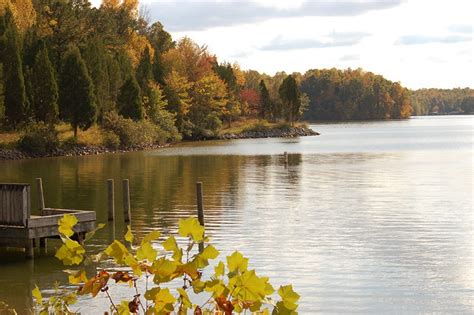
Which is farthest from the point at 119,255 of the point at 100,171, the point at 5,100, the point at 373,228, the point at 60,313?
the point at 5,100

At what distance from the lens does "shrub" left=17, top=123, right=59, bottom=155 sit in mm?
69062

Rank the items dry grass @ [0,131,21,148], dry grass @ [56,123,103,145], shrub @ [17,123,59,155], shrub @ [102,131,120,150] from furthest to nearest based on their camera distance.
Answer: shrub @ [102,131,120,150] < dry grass @ [56,123,103,145] < shrub @ [17,123,59,155] < dry grass @ [0,131,21,148]

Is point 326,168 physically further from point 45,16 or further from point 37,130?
point 45,16

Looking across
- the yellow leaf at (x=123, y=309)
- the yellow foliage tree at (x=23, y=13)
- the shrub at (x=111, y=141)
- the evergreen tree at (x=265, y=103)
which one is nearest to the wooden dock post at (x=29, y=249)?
the yellow leaf at (x=123, y=309)

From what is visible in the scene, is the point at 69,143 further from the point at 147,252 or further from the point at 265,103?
the point at 147,252

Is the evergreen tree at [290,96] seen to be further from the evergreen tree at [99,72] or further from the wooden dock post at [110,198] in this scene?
the wooden dock post at [110,198]

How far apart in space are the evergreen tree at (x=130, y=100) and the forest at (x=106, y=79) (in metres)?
0.11

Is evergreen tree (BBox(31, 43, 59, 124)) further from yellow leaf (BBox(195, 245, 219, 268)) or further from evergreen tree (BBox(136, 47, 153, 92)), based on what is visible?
yellow leaf (BBox(195, 245, 219, 268))

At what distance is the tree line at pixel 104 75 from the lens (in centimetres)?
7062

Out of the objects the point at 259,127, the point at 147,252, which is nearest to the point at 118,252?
the point at 147,252

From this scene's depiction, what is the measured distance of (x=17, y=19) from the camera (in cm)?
8469

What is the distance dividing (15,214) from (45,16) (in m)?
68.9

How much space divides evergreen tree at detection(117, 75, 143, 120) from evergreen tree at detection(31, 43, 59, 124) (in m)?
15.4

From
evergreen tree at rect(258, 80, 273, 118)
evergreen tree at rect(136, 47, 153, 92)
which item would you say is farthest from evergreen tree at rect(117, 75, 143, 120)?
evergreen tree at rect(258, 80, 273, 118)
